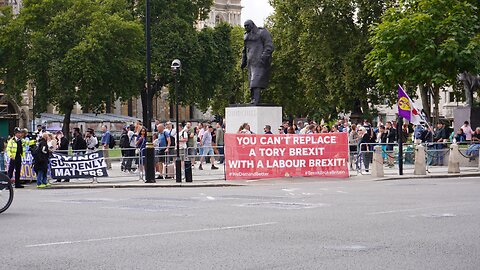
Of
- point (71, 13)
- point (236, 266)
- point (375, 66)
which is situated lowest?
point (236, 266)

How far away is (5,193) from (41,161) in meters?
10.4

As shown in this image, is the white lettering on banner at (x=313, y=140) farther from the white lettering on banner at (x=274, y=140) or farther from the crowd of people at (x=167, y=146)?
the crowd of people at (x=167, y=146)

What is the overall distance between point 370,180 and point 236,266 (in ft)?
64.1

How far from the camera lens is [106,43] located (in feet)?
215

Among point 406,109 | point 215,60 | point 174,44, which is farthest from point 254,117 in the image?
point 215,60

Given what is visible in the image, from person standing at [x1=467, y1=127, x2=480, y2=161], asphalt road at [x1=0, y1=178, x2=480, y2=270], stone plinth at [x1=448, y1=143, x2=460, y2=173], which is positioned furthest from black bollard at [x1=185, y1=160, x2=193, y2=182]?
person standing at [x1=467, y1=127, x2=480, y2=161]

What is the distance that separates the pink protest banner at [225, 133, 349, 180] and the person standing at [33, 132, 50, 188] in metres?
5.51

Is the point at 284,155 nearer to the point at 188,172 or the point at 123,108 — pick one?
the point at 188,172

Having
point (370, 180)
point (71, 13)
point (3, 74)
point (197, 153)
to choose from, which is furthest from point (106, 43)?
point (370, 180)

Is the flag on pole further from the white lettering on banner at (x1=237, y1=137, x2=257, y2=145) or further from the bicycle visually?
the bicycle

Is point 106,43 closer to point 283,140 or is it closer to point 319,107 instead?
point 319,107

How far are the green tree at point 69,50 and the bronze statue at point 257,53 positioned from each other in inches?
1160

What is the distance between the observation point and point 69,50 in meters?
64.6

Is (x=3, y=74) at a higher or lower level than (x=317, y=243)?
higher
